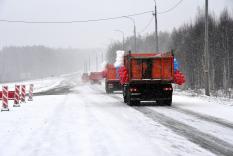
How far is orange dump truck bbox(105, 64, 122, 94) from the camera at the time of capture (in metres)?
43.2

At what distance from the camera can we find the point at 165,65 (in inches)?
969

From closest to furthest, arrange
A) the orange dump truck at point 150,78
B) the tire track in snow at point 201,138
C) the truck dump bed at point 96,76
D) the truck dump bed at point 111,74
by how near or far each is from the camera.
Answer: the tire track in snow at point 201,138, the orange dump truck at point 150,78, the truck dump bed at point 111,74, the truck dump bed at point 96,76

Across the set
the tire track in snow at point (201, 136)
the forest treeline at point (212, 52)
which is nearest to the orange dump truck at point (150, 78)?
the tire track in snow at point (201, 136)

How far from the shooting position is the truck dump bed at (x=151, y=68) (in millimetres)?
24453

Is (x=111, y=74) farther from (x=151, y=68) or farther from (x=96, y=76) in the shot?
(x=96, y=76)

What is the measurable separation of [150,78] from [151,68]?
1.70 ft

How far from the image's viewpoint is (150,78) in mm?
24406

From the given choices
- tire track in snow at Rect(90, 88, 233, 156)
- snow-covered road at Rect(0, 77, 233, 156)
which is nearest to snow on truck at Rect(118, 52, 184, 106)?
snow-covered road at Rect(0, 77, 233, 156)

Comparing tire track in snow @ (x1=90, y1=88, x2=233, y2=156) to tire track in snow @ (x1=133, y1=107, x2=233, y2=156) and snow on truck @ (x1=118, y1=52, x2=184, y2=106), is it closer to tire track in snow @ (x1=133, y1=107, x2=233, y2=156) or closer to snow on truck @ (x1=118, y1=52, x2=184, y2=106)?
tire track in snow @ (x1=133, y1=107, x2=233, y2=156)

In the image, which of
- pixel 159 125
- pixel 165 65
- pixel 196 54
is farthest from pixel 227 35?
pixel 159 125

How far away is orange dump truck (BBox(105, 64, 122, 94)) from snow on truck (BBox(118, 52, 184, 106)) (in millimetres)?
18303

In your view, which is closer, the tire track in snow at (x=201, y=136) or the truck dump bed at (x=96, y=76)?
the tire track in snow at (x=201, y=136)

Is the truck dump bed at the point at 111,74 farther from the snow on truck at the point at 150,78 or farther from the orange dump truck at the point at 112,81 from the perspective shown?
the snow on truck at the point at 150,78

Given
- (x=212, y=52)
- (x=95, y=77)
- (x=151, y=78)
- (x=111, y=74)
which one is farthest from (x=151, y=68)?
(x=95, y=77)
